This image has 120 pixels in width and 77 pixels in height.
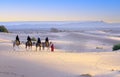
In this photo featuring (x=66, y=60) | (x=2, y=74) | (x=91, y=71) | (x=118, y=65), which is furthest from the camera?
(x=118, y=65)

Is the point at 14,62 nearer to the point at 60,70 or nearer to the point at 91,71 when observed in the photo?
the point at 60,70

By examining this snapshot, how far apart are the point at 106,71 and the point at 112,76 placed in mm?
1427

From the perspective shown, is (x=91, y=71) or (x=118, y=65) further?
(x=118, y=65)

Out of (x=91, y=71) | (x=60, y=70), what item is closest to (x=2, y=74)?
(x=60, y=70)

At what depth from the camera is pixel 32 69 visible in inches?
642

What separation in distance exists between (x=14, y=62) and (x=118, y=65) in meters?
6.62

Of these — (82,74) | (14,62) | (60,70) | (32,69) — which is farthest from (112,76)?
(14,62)

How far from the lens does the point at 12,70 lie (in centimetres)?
1608

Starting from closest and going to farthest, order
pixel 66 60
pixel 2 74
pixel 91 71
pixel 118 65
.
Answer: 1. pixel 2 74
2. pixel 91 71
3. pixel 66 60
4. pixel 118 65

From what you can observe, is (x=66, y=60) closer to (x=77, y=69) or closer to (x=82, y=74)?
(x=77, y=69)

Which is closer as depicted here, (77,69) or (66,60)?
(77,69)

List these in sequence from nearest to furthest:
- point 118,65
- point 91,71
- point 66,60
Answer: point 91,71
point 66,60
point 118,65

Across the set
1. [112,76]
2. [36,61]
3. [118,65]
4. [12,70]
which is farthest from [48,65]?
[118,65]

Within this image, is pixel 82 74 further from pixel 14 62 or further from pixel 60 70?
pixel 14 62
